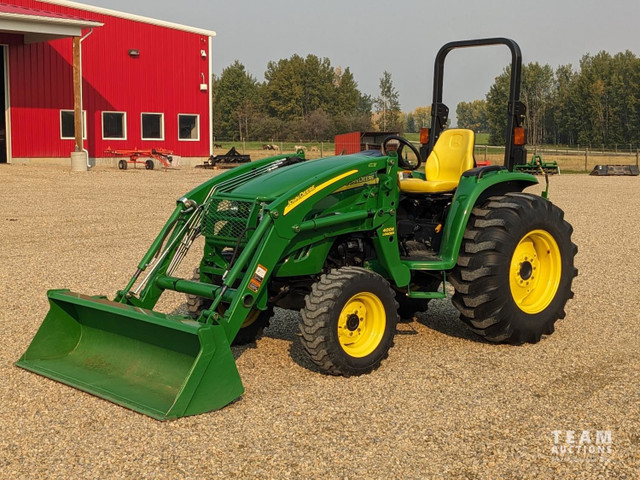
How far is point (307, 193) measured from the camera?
5.24 metres

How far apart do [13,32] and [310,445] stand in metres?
24.3

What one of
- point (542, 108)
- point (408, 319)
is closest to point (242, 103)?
point (542, 108)

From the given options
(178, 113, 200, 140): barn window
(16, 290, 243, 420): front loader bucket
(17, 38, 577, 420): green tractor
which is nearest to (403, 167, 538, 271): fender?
(17, 38, 577, 420): green tractor

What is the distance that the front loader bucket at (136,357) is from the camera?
4480mm

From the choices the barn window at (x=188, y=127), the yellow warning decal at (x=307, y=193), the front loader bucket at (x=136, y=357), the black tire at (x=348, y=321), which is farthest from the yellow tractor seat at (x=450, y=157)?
the barn window at (x=188, y=127)

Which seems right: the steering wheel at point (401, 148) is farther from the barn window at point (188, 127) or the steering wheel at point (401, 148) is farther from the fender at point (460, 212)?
the barn window at point (188, 127)

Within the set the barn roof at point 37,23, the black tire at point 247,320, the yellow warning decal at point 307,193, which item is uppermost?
the barn roof at point 37,23

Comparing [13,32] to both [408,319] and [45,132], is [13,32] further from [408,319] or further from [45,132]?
[408,319]

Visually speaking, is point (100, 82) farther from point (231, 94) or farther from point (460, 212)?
point (231, 94)

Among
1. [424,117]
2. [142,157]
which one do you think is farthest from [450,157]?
[142,157]

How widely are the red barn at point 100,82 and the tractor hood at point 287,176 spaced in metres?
20.5

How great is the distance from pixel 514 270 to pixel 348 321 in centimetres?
167

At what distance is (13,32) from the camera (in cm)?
2511

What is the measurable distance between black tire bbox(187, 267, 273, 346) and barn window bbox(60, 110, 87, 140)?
24005 millimetres
